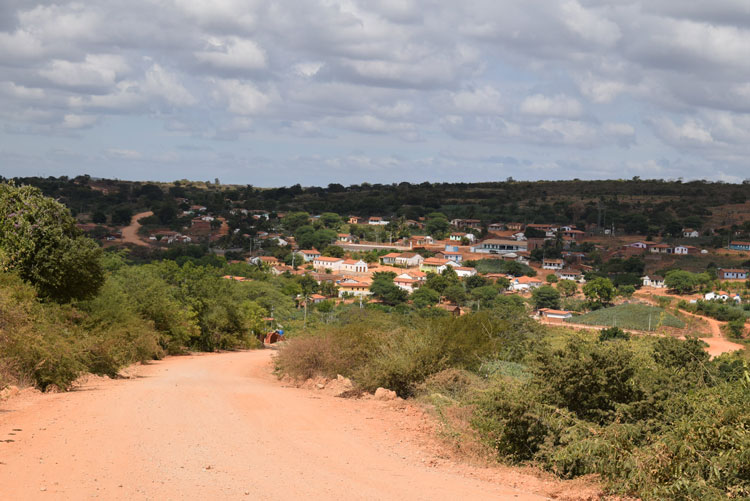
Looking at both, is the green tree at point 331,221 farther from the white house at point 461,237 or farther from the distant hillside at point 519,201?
the white house at point 461,237

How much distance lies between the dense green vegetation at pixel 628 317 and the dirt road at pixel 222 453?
51890mm

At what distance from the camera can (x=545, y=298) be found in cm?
7869

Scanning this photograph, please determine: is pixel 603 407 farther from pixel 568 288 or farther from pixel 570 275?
pixel 570 275

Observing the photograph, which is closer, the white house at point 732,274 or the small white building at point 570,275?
the white house at point 732,274

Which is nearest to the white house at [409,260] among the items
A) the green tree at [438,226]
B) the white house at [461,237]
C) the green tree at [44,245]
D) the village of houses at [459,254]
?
the village of houses at [459,254]

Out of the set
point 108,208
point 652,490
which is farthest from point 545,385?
point 108,208

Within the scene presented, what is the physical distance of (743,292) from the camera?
3265 inches

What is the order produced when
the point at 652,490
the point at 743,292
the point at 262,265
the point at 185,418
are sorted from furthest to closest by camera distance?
the point at 262,265
the point at 743,292
the point at 185,418
the point at 652,490

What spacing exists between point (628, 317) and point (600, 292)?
1329cm

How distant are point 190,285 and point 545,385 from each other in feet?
109

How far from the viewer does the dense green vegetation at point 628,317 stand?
63.5 meters

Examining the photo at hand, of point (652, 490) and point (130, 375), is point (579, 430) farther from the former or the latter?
point (130, 375)

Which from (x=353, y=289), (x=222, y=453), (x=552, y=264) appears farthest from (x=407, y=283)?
(x=222, y=453)

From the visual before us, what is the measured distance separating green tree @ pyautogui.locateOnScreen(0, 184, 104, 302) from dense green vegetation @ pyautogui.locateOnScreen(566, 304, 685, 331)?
157 feet
